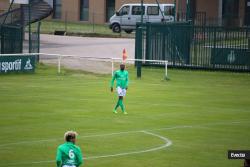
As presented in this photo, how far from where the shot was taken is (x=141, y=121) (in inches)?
1057

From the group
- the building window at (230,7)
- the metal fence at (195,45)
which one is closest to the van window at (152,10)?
the building window at (230,7)

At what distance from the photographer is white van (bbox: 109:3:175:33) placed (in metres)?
63.2

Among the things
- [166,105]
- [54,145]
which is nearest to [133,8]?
[166,105]

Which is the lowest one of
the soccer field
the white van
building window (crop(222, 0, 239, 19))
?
the soccer field

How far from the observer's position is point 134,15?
65250 millimetres

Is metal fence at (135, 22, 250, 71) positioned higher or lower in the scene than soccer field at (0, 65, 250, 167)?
higher

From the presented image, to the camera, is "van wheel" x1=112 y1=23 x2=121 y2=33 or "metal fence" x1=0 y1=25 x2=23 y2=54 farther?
"van wheel" x1=112 y1=23 x2=121 y2=33

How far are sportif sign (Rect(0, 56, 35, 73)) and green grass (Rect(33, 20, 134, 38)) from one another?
22884 mm

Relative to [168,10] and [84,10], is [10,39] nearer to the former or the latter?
[168,10]

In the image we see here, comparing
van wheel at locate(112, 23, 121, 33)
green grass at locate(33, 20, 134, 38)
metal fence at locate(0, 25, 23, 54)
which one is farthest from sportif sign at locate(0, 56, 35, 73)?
van wheel at locate(112, 23, 121, 33)

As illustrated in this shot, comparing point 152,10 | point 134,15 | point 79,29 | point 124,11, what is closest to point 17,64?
point 152,10

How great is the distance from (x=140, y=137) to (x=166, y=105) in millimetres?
7361

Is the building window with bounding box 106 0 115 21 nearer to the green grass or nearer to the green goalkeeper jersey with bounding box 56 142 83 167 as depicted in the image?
the green grass

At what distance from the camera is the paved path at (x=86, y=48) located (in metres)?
45.8
